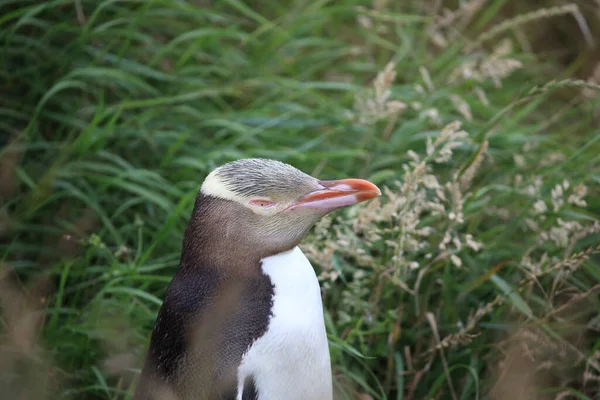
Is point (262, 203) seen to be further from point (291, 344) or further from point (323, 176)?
point (323, 176)

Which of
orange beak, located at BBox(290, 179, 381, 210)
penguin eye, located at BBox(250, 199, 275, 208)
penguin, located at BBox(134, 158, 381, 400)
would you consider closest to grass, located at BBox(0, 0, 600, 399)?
penguin, located at BBox(134, 158, 381, 400)

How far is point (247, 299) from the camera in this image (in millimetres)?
2168

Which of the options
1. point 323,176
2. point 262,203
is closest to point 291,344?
point 262,203

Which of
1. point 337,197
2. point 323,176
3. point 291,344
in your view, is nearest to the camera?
point 291,344

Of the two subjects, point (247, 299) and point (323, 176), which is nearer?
point (247, 299)

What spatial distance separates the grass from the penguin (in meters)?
0.33

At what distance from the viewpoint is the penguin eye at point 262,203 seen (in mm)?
2215

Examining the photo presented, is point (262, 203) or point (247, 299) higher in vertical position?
point (262, 203)

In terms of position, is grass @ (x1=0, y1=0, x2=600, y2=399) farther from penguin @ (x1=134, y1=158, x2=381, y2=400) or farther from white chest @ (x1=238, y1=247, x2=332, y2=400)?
white chest @ (x1=238, y1=247, x2=332, y2=400)

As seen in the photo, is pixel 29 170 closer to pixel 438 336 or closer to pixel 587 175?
pixel 438 336

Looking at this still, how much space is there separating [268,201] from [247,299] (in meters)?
0.26

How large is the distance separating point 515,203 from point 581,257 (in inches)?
20.2

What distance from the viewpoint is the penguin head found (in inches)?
87.0

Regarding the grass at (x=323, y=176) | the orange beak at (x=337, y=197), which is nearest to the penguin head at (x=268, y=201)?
the orange beak at (x=337, y=197)
